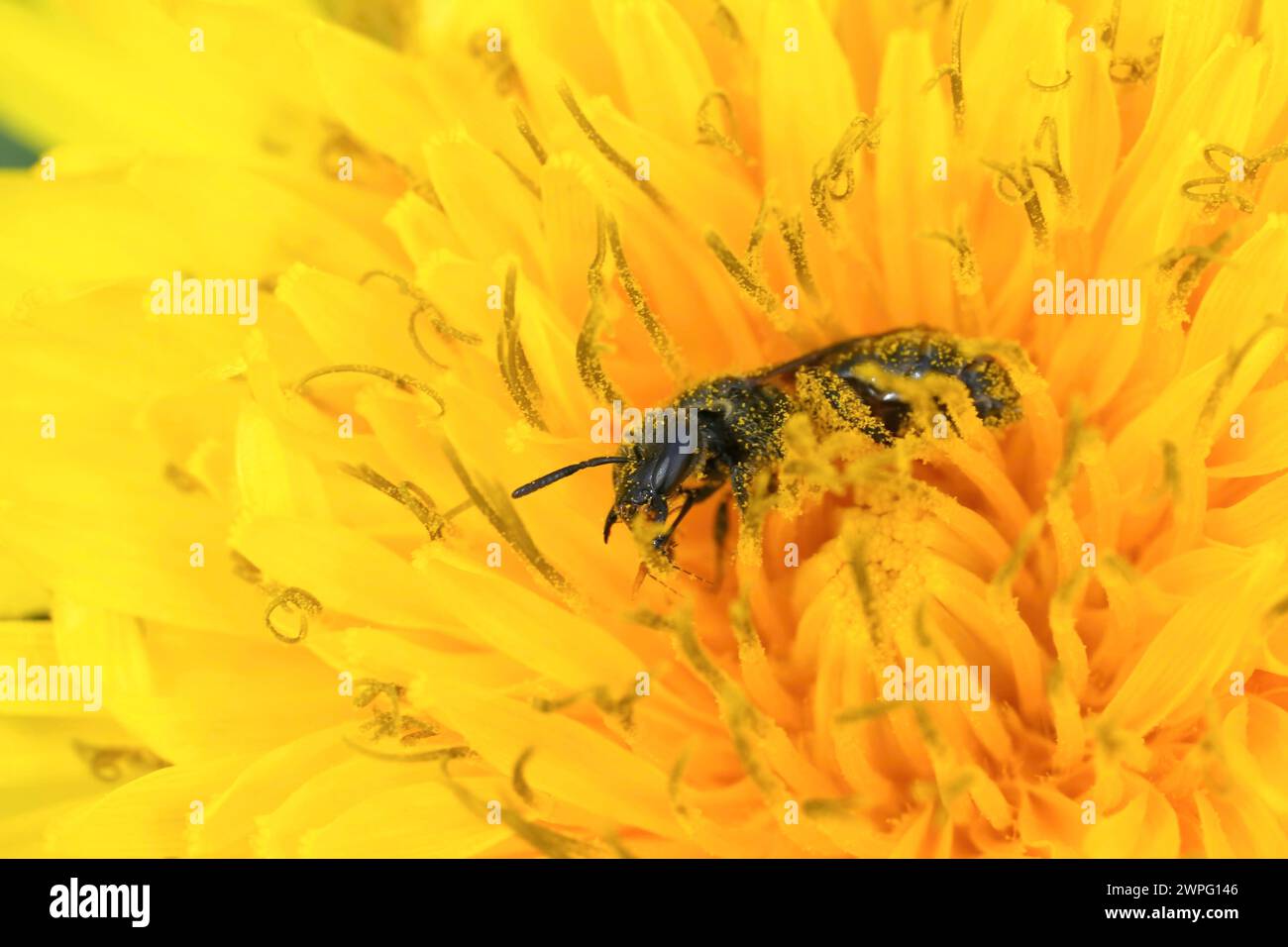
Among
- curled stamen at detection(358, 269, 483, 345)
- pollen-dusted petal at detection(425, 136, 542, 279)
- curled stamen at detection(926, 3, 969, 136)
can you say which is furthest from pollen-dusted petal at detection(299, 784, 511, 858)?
curled stamen at detection(926, 3, 969, 136)

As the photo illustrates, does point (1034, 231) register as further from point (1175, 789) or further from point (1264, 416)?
point (1175, 789)

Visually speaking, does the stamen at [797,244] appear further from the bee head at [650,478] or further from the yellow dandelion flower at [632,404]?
the bee head at [650,478]

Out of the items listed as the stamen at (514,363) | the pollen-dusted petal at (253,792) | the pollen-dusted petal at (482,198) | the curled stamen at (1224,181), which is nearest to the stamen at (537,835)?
the pollen-dusted petal at (253,792)

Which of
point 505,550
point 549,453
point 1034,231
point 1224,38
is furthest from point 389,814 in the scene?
point 1224,38

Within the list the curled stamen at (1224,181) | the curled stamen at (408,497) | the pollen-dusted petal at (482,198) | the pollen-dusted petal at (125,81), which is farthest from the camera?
the pollen-dusted petal at (125,81)

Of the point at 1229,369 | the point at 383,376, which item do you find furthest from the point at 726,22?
the point at 1229,369

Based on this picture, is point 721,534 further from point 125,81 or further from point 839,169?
point 125,81
